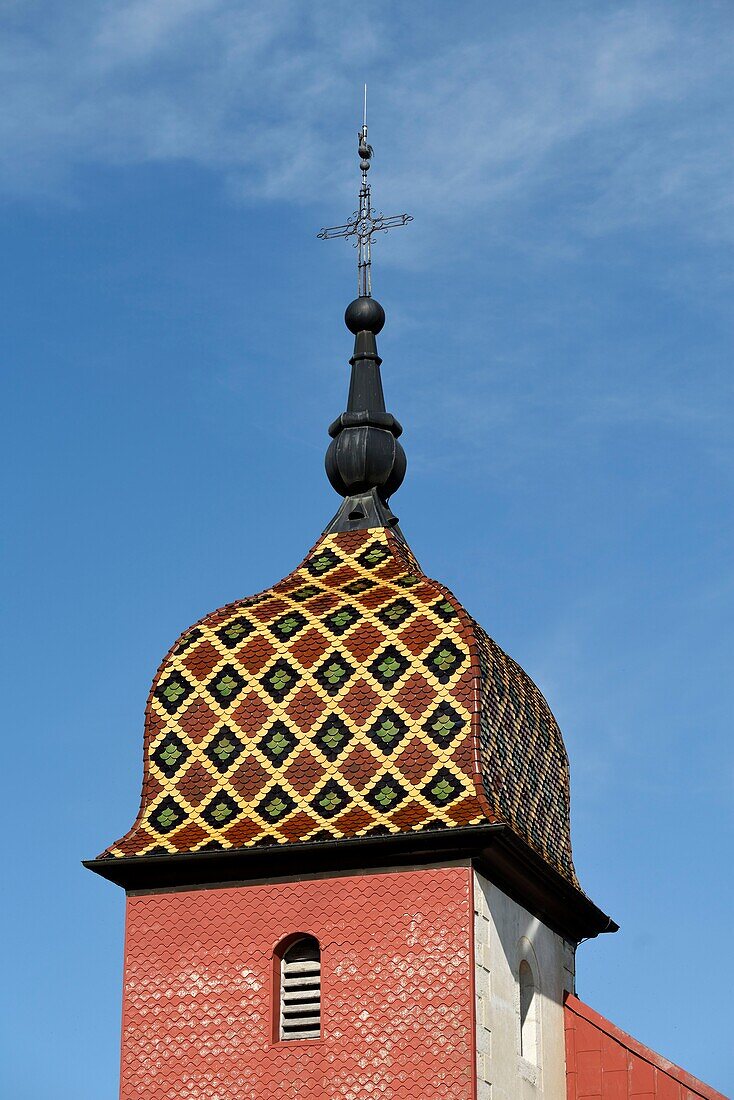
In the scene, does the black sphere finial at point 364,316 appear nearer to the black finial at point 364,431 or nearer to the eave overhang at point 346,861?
the black finial at point 364,431

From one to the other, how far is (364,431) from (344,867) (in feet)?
23.7

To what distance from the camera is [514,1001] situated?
27188mm

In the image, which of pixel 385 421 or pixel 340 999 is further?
pixel 385 421

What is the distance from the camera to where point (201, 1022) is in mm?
26875

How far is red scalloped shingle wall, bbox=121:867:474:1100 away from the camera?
1025 inches

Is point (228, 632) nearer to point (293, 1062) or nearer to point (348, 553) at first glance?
point (348, 553)

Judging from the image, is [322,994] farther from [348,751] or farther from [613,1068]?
[613,1068]

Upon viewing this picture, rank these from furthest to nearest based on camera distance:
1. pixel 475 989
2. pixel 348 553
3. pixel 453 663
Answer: pixel 348 553 → pixel 453 663 → pixel 475 989

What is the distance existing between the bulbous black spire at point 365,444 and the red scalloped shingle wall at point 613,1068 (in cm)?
636

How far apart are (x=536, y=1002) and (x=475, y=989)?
2.01 metres

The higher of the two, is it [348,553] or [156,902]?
[348,553]

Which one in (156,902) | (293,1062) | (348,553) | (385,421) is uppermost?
(385,421)

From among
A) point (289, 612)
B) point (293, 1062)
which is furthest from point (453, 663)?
point (293, 1062)

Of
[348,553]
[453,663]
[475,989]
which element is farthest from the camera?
[348,553]
